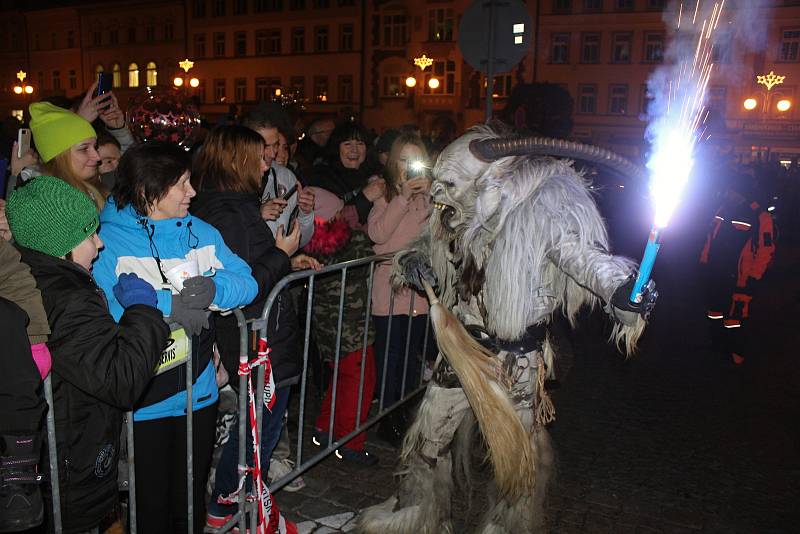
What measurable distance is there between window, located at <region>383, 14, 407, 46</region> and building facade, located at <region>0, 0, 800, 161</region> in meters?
0.08

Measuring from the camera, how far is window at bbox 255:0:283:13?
45.6 meters

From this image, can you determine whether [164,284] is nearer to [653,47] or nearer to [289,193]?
[289,193]

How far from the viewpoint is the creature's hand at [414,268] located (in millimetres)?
3508

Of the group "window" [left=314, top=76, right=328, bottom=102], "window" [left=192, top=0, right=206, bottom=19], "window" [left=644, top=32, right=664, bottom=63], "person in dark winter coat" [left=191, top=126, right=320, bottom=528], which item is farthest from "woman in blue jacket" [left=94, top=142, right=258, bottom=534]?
"window" [left=192, top=0, right=206, bottom=19]

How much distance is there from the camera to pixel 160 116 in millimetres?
4805

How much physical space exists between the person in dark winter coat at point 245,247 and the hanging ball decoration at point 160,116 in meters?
1.66

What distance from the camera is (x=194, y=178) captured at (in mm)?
3398

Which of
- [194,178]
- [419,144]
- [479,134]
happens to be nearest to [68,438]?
[194,178]

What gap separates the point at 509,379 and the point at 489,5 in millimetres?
3992

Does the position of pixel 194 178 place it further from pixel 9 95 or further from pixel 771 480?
pixel 9 95

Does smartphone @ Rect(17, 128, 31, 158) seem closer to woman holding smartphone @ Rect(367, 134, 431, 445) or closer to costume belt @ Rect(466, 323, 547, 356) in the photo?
woman holding smartphone @ Rect(367, 134, 431, 445)

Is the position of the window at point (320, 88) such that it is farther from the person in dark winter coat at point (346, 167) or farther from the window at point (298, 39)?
the person in dark winter coat at point (346, 167)

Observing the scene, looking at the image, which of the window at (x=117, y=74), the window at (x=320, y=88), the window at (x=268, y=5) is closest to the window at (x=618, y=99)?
the window at (x=320, y=88)

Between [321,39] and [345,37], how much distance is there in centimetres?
188
